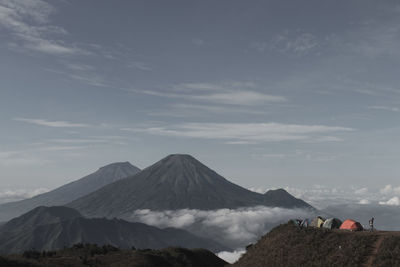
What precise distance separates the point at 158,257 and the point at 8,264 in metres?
43.5

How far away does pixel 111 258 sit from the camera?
9756cm

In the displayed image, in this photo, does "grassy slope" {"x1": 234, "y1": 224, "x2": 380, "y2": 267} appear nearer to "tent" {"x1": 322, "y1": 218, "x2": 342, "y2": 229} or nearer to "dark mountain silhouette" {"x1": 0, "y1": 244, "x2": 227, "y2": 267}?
"tent" {"x1": 322, "y1": 218, "x2": 342, "y2": 229}

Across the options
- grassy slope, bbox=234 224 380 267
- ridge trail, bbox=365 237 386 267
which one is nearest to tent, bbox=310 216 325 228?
grassy slope, bbox=234 224 380 267

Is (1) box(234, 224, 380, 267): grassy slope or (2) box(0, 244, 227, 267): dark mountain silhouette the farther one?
(2) box(0, 244, 227, 267): dark mountain silhouette

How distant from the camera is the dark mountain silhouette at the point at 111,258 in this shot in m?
84.0

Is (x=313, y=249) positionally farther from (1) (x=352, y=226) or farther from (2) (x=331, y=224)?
(2) (x=331, y=224)

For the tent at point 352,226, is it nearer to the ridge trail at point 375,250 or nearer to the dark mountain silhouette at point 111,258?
the ridge trail at point 375,250

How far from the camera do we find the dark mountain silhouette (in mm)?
83963

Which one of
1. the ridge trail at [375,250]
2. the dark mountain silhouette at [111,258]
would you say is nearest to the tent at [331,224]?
the ridge trail at [375,250]

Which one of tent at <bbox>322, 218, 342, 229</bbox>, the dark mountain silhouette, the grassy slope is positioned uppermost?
tent at <bbox>322, 218, 342, 229</bbox>

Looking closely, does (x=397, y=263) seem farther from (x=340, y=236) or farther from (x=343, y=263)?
(x=340, y=236)

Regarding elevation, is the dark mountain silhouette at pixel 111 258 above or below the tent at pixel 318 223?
below

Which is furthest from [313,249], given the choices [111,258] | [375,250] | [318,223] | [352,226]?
[111,258]

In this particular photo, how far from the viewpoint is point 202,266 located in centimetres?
11944
